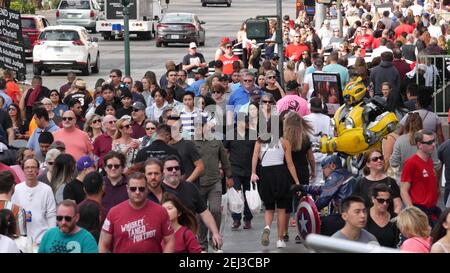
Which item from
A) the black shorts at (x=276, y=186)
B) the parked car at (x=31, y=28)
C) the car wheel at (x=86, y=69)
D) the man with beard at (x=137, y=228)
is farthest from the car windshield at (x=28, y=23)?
the man with beard at (x=137, y=228)

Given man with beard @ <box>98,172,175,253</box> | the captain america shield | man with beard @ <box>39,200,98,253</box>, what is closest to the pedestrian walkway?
the captain america shield

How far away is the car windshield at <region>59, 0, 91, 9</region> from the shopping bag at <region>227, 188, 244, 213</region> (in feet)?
127

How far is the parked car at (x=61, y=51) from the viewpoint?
38969 mm

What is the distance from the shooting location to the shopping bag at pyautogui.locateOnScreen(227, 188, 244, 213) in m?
16.3

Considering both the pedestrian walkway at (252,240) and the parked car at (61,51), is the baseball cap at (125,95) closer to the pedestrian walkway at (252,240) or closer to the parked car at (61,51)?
the pedestrian walkway at (252,240)

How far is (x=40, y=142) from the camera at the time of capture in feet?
55.3

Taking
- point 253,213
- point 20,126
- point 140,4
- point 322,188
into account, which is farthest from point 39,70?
point 322,188

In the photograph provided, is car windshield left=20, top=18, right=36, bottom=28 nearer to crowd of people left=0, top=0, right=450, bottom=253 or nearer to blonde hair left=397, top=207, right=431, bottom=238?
crowd of people left=0, top=0, right=450, bottom=253

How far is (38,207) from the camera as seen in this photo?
43.9 feet

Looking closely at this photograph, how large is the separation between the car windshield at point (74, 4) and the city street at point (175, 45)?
1.37m

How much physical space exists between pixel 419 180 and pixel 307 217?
1.17 metres

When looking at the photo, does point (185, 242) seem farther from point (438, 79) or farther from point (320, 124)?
point (438, 79)
